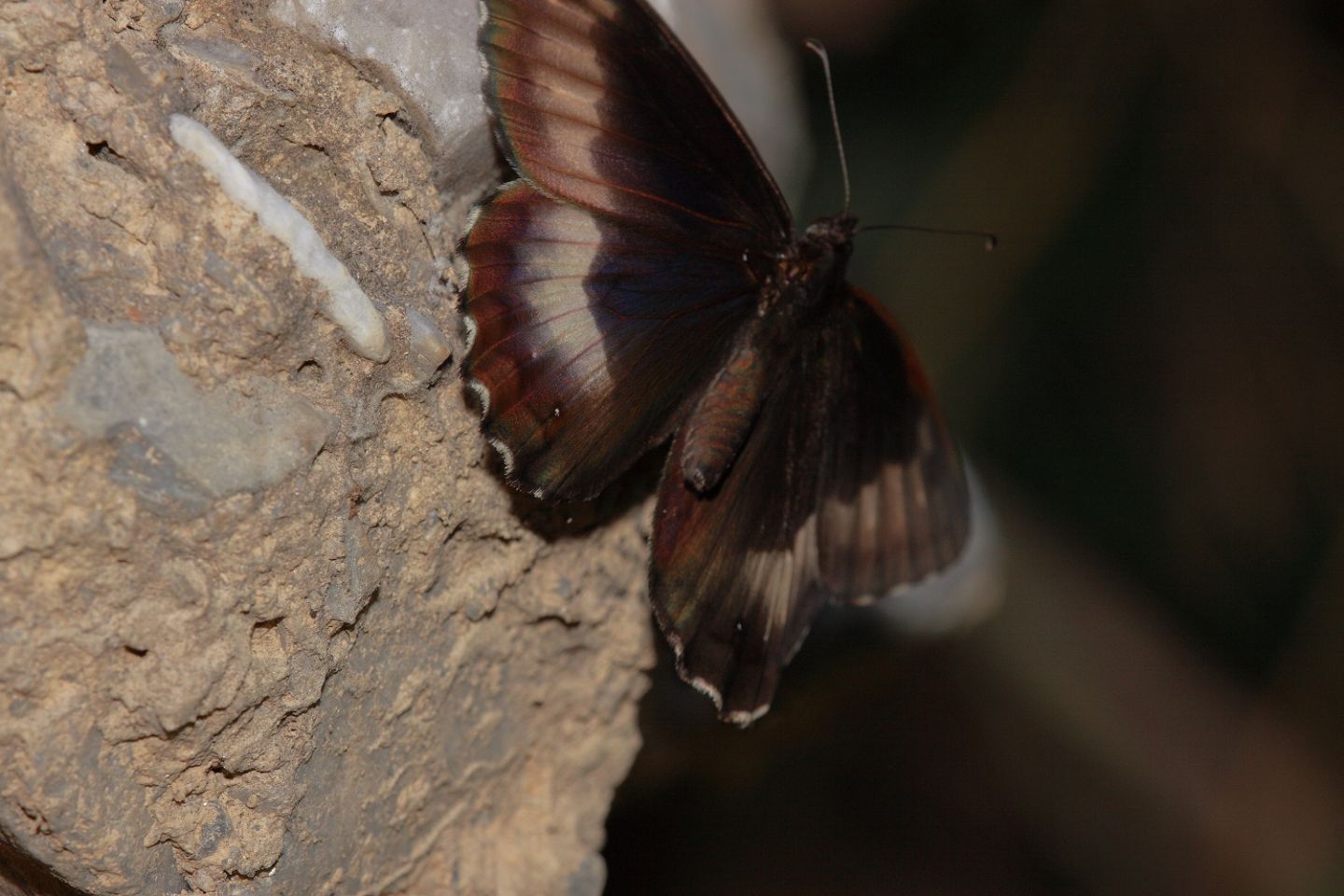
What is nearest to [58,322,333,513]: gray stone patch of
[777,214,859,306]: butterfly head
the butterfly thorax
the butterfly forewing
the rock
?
the rock

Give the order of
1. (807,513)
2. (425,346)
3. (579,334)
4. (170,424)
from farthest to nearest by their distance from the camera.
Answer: (807,513) → (579,334) → (425,346) → (170,424)

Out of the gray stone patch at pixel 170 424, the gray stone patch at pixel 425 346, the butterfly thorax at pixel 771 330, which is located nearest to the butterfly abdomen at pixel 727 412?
the butterfly thorax at pixel 771 330

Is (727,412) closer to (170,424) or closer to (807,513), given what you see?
(807,513)

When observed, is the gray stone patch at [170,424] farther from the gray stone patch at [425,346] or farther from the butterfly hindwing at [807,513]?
the butterfly hindwing at [807,513]

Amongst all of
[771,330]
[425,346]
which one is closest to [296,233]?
[425,346]

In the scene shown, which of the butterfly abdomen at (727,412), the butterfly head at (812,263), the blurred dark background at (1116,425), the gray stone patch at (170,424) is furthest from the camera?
the blurred dark background at (1116,425)

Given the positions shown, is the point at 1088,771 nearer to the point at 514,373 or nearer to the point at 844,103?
the point at 844,103
